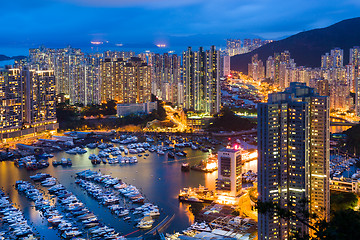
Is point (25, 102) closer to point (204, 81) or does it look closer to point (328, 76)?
point (204, 81)

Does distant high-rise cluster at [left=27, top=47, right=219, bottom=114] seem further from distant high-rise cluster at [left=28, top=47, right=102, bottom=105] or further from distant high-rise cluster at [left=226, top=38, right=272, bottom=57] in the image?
distant high-rise cluster at [left=226, top=38, right=272, bottom=57]

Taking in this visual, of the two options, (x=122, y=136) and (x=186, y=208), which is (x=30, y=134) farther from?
(x=186, y=208)

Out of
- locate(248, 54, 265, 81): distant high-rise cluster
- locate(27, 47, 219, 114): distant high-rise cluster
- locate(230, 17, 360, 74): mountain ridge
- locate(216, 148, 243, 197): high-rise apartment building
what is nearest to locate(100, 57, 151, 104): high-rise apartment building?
locate(27, 47, 219, 114): distant high-rise cluster

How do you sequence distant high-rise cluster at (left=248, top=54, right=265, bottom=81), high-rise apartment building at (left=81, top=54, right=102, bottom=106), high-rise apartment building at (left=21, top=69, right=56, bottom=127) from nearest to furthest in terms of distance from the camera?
high-rise apartment building at (left=21, top=69, right=56, bottom=127)
high-rise apartment building at (left=81, top=54, right=102, bottom=106)
distant high-rise cluster at (left=248, top=54, right=265, bottom=81)

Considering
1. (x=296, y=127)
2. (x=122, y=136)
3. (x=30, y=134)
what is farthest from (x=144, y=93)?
(x=296, y=127)

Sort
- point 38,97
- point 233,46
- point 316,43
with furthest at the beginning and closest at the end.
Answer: point 233,46, point 316,43, point 38,97

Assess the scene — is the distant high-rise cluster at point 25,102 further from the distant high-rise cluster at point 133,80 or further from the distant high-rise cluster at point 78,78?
the distant high-rise cluster at point 78,78

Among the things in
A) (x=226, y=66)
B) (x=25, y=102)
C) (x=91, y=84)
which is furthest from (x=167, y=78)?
Answer: (x=226, y=66)
